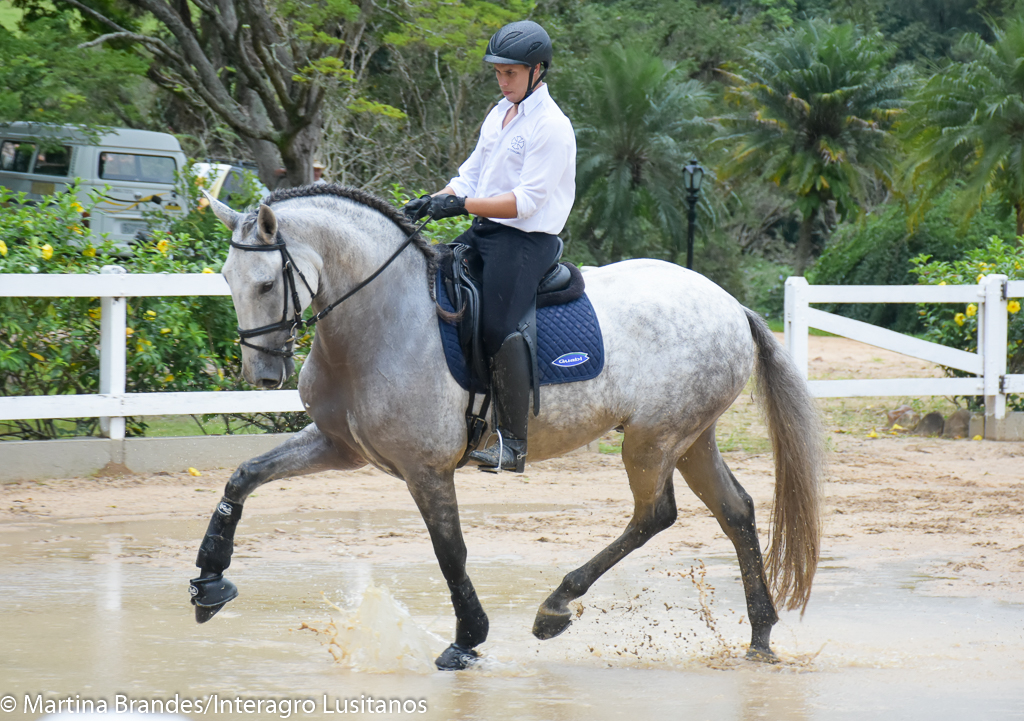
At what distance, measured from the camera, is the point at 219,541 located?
4250mm


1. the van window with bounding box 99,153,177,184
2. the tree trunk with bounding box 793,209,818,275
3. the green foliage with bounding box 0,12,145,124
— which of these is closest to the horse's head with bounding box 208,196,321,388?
the green foliage with bounding box 0,12,145,124

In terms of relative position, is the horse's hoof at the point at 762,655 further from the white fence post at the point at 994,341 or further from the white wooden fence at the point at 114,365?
the white fence post at the point at 994,341

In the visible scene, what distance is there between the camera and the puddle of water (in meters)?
3.86

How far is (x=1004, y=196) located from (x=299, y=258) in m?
24.6

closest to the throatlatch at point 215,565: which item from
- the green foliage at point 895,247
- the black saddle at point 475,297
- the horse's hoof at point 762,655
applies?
the black saddle at point 475,297

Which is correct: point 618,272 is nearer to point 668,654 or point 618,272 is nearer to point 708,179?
point 668,654

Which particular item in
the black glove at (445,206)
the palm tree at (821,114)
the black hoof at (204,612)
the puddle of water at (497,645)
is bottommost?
the puddle of water at (497,645)

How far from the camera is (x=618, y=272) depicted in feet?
16.4

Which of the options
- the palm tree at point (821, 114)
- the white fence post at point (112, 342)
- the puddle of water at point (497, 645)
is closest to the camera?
the puddle of water at point (497, 645)

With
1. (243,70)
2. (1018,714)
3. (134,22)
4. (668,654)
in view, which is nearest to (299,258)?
(668,654)

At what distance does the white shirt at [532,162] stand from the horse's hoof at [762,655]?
203cm

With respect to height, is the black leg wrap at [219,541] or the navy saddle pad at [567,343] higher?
the navy saddle pad at [567,343]

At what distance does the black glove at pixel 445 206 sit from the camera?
4.21 m

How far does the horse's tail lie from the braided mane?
168 centimetres
